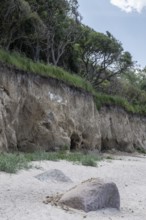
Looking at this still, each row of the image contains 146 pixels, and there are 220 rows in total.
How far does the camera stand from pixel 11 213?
8.02 m

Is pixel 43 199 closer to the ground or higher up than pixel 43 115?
closer to the ground

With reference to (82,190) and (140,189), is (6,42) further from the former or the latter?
(82,190)

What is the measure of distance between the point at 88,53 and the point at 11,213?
40452 millimetres

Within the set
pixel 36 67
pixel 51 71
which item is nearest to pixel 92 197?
pixel 36 67

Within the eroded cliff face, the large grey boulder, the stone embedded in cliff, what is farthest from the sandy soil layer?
the eroded cliff face

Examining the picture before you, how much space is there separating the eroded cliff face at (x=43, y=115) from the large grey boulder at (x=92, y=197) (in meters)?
9.31

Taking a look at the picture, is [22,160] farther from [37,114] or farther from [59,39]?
[59,39]

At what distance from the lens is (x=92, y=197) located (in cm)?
927

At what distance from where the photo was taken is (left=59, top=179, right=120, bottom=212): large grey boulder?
9148 mm

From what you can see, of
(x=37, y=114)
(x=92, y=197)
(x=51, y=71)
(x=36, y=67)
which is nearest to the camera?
(x=92, y=197)

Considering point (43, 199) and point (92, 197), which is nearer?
point (92, 197)

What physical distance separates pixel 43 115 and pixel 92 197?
14.0m

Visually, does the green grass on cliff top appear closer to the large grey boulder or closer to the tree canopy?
the tree canopy

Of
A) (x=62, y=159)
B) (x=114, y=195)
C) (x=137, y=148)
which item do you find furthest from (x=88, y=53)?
(x=114, y=195)
